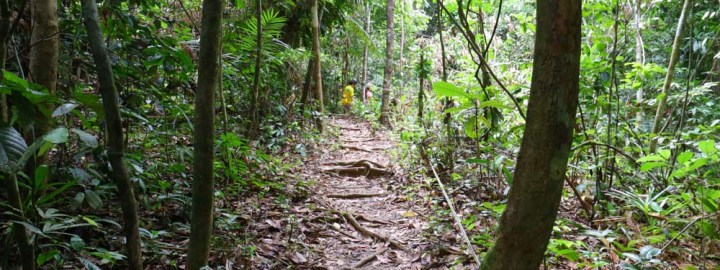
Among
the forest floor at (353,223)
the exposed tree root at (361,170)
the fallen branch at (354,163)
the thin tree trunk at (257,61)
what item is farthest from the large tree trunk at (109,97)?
the fallen branch at (354,163)

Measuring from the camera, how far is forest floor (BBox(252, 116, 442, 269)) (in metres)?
3.66

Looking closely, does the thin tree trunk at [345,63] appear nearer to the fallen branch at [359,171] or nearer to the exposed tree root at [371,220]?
the fallen branch at [359,171]

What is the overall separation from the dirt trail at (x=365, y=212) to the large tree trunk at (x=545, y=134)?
82.9 inches

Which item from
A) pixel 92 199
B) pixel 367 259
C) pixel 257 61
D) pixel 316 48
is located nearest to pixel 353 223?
pixel 367 259

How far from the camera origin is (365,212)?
5.17m

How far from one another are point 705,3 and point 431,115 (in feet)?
16.3

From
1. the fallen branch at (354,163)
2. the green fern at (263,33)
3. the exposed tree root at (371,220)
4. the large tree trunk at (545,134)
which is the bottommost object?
the exposed tree root at (371,220)

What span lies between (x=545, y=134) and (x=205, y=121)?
1.55 m

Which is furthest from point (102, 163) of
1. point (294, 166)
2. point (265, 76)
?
point (265, 76)

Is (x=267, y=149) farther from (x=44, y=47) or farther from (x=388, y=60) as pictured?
(x=388, y=60)

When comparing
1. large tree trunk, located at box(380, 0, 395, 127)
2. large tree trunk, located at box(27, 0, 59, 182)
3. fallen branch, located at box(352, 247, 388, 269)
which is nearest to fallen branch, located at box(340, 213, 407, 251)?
fallen branch, located at box(352, 247, 388, 269)

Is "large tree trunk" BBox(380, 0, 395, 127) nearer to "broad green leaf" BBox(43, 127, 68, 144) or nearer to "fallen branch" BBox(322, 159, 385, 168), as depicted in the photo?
"fallen branch" BBox(322, 159, 385, 168)

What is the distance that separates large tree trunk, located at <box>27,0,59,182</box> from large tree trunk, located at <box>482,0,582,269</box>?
227 cm

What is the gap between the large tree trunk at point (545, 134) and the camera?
59.1 inches
